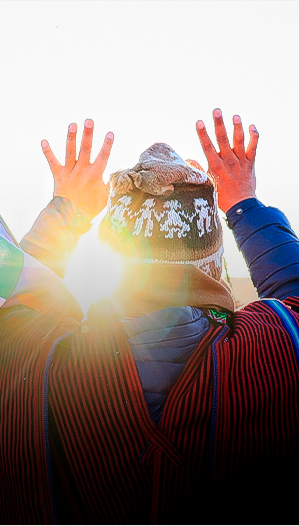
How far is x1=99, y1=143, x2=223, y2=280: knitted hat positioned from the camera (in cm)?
140

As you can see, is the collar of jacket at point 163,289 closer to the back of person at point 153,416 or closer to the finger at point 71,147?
the back of person at point 153,416

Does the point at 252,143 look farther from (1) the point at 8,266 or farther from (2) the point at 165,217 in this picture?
(1) the point at 8,266

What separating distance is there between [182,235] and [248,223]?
614 mm

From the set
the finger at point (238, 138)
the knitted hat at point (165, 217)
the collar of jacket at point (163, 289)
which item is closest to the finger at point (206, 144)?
the finger at point (238, 138)

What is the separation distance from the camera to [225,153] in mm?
2135

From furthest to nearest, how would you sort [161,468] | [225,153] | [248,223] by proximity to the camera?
1. [225,153]
2. [248,223]
3. [161,468]

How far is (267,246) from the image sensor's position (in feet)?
5.79

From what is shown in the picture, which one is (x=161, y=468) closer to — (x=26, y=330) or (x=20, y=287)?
(x=26, y=330)

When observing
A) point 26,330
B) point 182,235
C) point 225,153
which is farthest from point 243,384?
point 225,153

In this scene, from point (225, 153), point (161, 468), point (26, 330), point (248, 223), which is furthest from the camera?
point (225, 153)

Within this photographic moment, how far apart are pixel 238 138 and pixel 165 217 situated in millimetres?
997

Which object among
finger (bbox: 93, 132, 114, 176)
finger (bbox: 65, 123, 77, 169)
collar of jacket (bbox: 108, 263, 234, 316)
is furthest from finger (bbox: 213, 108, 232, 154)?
collar of jacket (bbox: 108, 263, 234, 316)

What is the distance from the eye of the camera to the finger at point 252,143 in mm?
2115

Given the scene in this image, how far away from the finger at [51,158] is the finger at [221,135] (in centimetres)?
92
